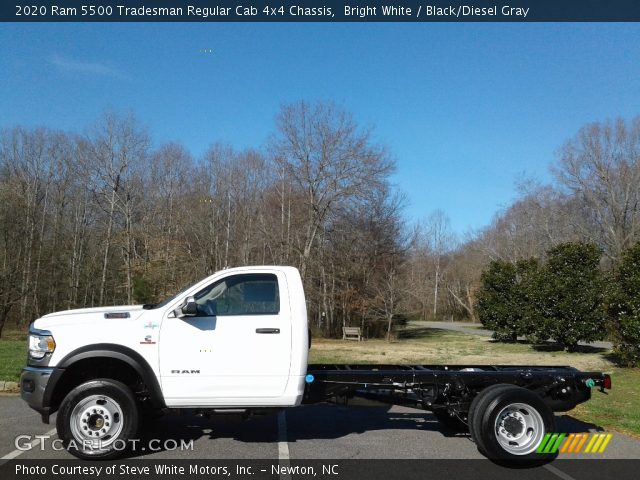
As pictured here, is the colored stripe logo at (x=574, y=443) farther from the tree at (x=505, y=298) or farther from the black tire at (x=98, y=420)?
the tree at (x=505, y=298)

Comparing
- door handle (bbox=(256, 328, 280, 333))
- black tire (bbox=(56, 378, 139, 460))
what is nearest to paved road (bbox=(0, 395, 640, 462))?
black tire (bbox=(56, 378, 139, 460))

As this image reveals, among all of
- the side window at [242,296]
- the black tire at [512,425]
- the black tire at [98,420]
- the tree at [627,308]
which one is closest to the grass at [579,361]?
the tree at [627,308]

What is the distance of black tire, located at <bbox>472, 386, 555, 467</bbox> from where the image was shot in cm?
612

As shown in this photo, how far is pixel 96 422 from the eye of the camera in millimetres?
5984

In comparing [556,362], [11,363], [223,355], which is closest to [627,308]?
[556,362]

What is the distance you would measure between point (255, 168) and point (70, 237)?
15594 millimetres

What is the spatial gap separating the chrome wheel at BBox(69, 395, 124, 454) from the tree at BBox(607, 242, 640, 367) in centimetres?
1328

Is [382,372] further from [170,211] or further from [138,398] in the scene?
[170,211]

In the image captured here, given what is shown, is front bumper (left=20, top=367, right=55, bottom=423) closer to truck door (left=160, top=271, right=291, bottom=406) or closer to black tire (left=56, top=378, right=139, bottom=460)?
black tire (left=56, top=378, right=139, bottom=460)

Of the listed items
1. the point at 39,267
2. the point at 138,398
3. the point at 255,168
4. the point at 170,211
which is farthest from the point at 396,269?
the point at 138,398

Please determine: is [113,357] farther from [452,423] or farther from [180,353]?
[452,423]

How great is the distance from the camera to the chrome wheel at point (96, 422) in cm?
588

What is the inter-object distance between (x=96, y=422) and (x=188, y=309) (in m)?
1.58

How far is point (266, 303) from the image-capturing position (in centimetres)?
640
